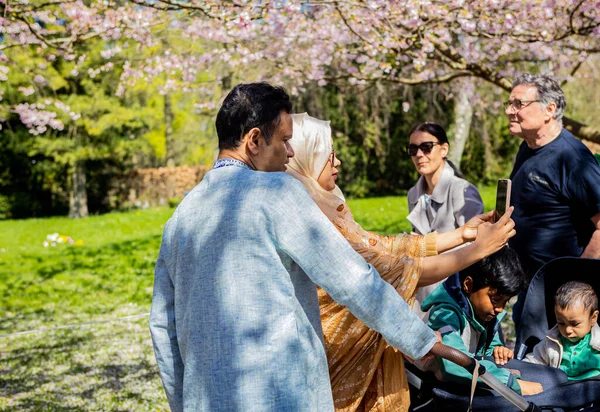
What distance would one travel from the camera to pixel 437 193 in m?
4.52

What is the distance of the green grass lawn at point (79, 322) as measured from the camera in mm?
5664

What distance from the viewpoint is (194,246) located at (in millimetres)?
2002

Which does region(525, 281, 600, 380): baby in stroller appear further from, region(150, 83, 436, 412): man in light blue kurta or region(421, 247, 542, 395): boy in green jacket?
region(150, 83, 436, 412): man in light blue kurta

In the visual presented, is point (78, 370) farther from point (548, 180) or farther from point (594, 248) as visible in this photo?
point (594, 248)

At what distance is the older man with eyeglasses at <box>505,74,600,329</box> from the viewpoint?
3.71 m

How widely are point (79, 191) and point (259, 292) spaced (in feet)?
91.0

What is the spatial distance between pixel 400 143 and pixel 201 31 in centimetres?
1707

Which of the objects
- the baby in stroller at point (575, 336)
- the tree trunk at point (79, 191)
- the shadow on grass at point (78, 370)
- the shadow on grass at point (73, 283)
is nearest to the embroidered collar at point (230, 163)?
the baby in stroller at point (575, 336)

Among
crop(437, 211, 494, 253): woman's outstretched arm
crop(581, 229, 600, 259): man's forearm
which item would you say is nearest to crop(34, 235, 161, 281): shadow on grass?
crop(581, 229, 600, 259): man's forearm

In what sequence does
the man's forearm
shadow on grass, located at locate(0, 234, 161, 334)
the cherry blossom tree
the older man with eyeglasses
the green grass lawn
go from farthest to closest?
1. shadow on grass, located at locate(0, 234, 161, 334)
2. the cherry blossom tree
3. the green grass lawn
4. the older man with eyeglasses
5. the man's forearm

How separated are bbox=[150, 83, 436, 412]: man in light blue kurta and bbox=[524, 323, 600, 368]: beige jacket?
46.6 inches

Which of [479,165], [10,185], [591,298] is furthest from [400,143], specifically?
[591,298]

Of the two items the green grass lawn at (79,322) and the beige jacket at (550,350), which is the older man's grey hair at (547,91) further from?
the green grass lawn at (79,322)

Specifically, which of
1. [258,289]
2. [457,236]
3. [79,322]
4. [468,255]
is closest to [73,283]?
[79,322]
